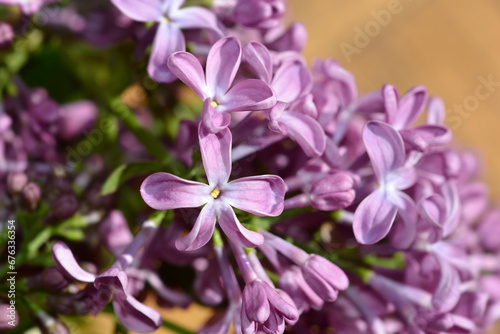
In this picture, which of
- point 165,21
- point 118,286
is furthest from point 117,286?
point 165,21

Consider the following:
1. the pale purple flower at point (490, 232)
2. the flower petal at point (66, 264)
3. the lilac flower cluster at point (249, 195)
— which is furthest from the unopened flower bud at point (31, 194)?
the pale purple flower at point (490, 232)

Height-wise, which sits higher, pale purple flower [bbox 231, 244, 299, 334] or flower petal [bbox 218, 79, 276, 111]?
flower petal [bbox 218, 79, 276, 111]

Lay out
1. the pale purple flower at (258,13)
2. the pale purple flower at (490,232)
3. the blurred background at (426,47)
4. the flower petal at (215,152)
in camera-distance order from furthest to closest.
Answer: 1. the blurred background at (426,47)
2. the pale purple flower at (490,232)
3. the pale purple flower at (258,13)
4. the flower petal at (215,152)

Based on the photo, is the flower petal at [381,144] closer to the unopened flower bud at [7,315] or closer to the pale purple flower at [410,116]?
the pale purple flower at [410,116]

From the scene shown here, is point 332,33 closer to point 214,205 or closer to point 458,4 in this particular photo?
point 458,4

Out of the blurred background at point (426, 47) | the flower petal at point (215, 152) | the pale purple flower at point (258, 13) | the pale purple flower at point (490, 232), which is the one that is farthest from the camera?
the blurred background at point (426, 47)

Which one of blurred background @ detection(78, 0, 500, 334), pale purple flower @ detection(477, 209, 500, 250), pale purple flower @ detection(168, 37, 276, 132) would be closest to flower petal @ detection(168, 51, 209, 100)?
pale purple flower @ detection(168, 37, 276, 132)

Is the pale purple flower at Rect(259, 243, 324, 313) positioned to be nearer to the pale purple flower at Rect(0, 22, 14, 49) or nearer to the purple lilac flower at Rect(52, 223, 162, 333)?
the purple lilac flower at Rect(52, 223, 162, 333)
